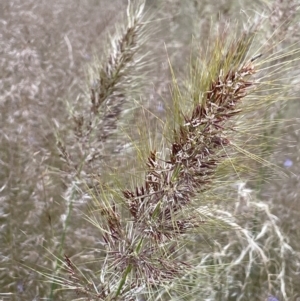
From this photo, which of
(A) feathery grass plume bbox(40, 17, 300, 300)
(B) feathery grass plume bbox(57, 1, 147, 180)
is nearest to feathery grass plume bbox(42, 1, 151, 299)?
(B) feathery grass plume bbox(57, 1, 147, 180)

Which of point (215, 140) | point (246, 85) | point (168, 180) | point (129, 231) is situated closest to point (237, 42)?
point (246, 85)

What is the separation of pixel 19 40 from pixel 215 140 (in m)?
1.50

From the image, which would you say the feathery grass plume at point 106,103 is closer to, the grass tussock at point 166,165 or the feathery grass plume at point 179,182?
the grass tussock at point 166,165

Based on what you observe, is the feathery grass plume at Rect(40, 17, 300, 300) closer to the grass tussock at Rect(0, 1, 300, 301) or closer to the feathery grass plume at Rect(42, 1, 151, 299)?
the grass tussock at Rect(0, 1, 300, 301)

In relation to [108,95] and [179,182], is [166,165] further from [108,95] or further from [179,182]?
[108,95]

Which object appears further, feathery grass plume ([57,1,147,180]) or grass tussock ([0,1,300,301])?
feathery grass plume ([57,1,147,180])

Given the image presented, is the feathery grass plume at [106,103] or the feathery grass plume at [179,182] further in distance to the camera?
the feathery grass plume at [106,103]

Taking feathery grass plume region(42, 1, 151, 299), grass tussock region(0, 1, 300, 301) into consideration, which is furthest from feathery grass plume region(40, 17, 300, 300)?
feathery grass plume region(42, 1, 151, 299)

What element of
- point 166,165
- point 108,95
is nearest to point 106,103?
point 108,95

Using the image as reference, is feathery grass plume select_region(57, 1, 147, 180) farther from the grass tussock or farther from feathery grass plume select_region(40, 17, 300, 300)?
feathery grass plume select_region(40, 17, 300, 300)

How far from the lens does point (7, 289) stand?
5.87 feet

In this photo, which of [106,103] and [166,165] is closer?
[166,165]

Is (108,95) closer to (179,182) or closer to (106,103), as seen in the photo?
(106,103)

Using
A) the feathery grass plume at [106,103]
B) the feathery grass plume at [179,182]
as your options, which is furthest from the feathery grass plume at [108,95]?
the feathery grass plume at [179,182]
